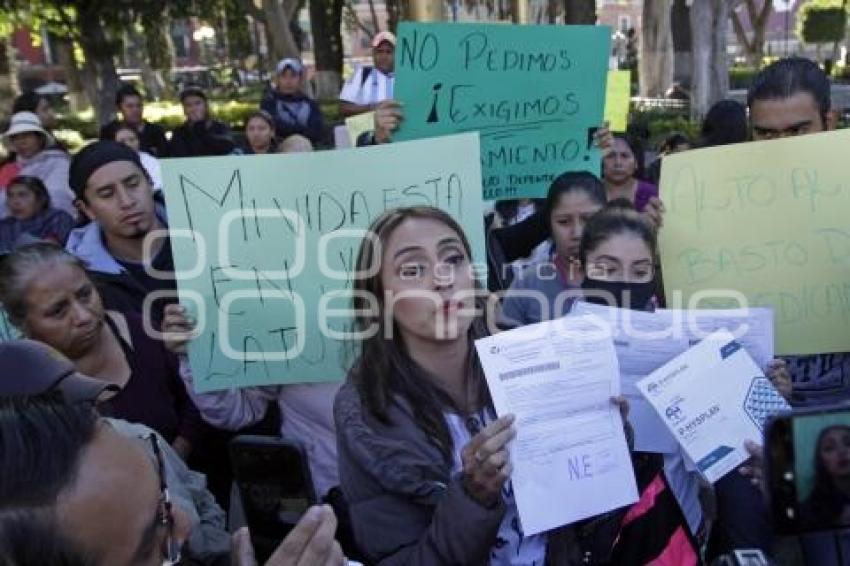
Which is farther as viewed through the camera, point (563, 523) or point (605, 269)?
point (605, 269)

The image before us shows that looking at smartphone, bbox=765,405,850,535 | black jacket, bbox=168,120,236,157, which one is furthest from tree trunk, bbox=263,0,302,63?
smartphone, bbox=765,405,850,535

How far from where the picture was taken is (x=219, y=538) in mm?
1944

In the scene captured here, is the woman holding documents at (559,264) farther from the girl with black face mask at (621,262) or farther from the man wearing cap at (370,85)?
the man wearing cap at (370,85)

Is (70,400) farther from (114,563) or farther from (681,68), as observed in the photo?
(681,68)

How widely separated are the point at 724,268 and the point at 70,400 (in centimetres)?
186

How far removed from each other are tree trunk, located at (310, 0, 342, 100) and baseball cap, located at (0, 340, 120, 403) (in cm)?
2407

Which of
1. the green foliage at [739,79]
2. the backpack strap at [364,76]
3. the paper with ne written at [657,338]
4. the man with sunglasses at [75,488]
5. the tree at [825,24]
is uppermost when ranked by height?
the tree at [825,24]

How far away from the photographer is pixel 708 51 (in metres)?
15.1

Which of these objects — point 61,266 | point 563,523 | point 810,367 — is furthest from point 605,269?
point 61,266

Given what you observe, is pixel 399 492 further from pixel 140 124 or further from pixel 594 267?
pixel 140 124

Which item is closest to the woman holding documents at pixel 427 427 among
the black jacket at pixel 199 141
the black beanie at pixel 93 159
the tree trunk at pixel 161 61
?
the black beanie at pixel 93 159

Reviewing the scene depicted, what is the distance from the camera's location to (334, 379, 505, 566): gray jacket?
175 centimetres

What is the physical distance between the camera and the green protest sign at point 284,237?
2539mm

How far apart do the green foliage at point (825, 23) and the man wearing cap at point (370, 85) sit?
109ft
